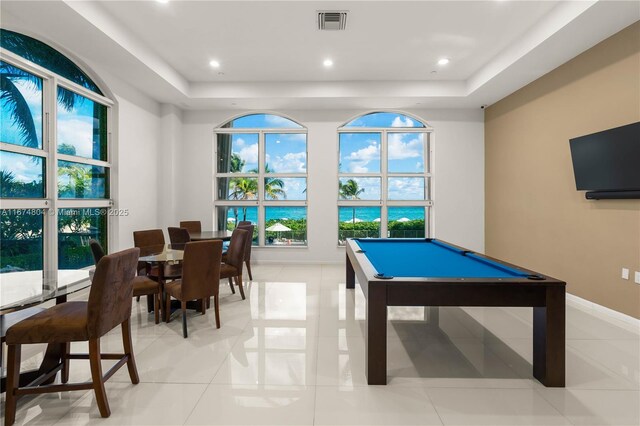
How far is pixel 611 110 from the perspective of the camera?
3666 mm

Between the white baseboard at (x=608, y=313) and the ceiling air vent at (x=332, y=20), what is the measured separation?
15.5ft

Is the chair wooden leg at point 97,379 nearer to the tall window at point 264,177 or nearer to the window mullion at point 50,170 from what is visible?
the window mullion at point 50,170

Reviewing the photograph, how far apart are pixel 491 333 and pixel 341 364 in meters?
1.70

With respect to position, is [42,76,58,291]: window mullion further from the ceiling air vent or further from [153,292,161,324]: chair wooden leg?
the ceiling air vent

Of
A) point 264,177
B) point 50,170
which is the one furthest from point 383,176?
point 50,170

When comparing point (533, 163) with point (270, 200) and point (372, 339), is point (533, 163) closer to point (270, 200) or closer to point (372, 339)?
point (372, 339)

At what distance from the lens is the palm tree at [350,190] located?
22.7 feet

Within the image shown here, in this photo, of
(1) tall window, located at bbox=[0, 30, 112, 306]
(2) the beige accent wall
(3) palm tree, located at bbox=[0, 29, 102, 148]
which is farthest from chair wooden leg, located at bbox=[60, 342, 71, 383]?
(2) the beige accent wall

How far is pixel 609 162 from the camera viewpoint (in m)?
3.53

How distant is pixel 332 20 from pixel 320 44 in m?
0.64

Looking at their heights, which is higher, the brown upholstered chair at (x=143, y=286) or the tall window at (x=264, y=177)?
the tall window at (x=264, y=177)

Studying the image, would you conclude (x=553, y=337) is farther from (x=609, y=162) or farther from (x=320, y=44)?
(x=320, y=44)

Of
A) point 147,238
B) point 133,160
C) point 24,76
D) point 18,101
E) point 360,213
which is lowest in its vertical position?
point 147,238

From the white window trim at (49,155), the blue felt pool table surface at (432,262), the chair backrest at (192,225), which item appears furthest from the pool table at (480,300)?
the chair backrest at (192,225)
